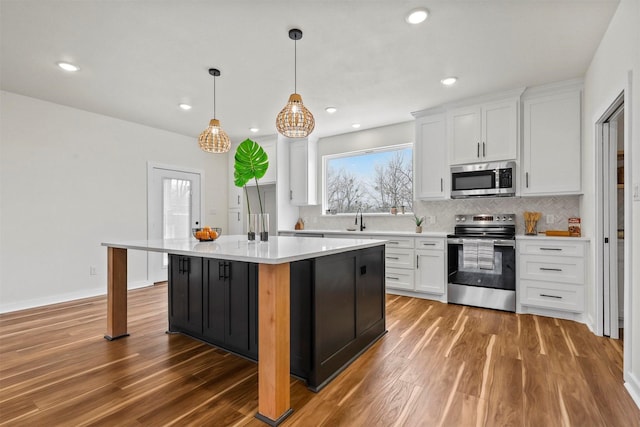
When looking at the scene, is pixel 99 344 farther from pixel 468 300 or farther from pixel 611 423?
pixel 468 300

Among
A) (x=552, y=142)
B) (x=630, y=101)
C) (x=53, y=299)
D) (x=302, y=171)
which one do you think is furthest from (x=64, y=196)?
(x=552, y=142)

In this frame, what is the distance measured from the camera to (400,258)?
4316 mm

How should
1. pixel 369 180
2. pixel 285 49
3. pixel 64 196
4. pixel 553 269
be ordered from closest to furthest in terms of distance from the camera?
pixel 285 49, pixel 553 269, pixel 64 196, pixel 369 180

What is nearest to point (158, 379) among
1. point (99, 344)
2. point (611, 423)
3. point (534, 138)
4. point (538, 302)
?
point (99, 344)

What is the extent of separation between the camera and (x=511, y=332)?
2.95 metres

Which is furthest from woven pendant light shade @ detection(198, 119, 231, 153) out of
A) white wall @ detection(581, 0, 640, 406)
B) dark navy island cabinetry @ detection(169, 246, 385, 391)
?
white wall @ detection(581, 0, 640, 406)

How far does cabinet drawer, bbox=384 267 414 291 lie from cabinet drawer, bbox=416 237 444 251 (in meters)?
0.38

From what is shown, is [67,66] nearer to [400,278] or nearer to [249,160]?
[249,160]

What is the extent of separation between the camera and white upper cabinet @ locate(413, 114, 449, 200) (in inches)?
166

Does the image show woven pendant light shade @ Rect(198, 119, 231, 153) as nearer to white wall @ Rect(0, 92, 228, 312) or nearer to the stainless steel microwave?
white wall @ Rect(0, 92, 228, 312)

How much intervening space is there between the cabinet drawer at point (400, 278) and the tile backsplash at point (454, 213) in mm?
814

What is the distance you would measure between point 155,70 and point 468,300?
436cm

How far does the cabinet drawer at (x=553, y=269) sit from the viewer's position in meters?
3.18

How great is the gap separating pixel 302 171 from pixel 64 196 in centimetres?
348
